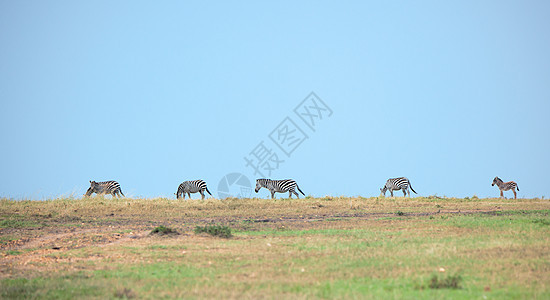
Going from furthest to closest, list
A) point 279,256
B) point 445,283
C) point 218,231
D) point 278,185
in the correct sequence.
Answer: point 278,185 < point 218,231 < point 279,256 < point 445,283

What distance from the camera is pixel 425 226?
18203mm

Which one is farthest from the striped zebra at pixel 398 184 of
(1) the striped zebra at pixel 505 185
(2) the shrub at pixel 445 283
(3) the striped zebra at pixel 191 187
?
(2) the shrub at pixel 445 283

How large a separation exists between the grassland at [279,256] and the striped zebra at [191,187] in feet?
44.9

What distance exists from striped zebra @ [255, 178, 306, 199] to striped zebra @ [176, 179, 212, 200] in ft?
12.9

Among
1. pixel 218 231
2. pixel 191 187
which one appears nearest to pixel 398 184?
pixel 191 187

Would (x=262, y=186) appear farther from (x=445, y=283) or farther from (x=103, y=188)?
(x=445, y=283)

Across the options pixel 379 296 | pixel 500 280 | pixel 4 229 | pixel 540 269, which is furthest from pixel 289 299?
pixel 4 229

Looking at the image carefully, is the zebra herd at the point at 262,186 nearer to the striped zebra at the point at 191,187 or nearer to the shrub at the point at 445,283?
the striped zebra at the point at 191,187

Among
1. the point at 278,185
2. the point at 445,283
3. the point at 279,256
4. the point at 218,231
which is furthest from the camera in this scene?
the point at 278,185

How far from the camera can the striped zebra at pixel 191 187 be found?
37531 mm

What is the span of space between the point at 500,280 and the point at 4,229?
57.4ft

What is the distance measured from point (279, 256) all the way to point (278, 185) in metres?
24.8

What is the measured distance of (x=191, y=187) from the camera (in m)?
38.0

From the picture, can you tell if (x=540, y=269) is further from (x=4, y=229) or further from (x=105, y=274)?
(x=4, y=229)
